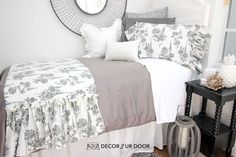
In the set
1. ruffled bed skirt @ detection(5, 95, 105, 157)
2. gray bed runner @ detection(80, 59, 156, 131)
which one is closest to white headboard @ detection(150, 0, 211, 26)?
gray bed runner @ detection(80, 59, 156, 131)

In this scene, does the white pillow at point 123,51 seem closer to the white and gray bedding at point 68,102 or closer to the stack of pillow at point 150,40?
the stack of pillow at point 150,40

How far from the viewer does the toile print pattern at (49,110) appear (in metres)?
1.32

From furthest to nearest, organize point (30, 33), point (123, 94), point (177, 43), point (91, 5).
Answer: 1. point (91, 5)
2. point (30, 33)
3. point (177, 43)
4. point (123, 94)

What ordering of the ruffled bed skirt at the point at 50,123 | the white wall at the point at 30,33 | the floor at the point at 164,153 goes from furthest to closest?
the white wall at the point at 30,33 < the floor at the point at 164,153 < the ruffled bed skirt at the point at 50,123

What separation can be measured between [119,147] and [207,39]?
4.08 feet

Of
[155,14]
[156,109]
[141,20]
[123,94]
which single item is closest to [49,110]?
[123,94]

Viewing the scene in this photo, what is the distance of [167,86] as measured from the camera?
5.90ft

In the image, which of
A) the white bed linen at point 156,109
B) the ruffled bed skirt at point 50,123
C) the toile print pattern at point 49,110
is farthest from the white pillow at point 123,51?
the ruffled bed skirt at point 50,123

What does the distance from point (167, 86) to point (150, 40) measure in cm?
52

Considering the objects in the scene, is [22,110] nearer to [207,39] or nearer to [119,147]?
[119,147]

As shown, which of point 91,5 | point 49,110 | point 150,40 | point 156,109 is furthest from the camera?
point 91,5

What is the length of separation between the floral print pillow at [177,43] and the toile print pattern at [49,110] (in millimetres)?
752

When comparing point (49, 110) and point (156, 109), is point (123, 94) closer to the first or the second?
point (156, 109)

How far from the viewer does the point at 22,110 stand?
4.33 feet
